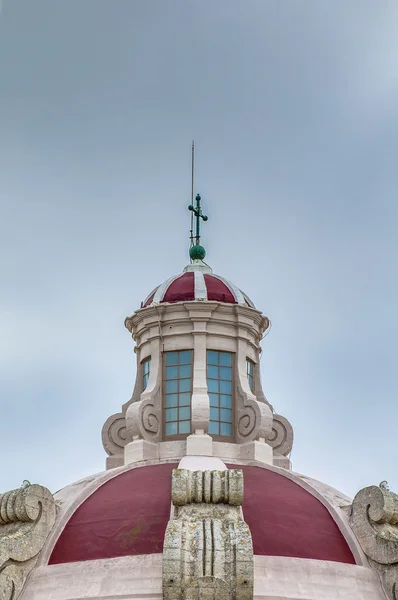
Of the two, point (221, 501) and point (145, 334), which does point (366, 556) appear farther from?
point (145, 334)

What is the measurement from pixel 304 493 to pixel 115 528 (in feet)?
14.5

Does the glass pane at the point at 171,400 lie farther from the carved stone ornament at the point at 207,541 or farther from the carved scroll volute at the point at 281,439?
the carved stone ornament at the point at 207,541

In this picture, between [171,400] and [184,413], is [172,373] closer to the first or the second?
[171,400]

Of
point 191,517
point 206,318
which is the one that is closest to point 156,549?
point 191,517

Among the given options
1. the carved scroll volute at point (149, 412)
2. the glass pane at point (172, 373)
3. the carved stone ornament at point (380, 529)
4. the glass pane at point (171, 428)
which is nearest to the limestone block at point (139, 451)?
the carved scroll volute at point (149, 412)

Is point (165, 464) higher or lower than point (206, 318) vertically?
lower

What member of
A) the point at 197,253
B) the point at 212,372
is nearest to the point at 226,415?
the point at 212,372

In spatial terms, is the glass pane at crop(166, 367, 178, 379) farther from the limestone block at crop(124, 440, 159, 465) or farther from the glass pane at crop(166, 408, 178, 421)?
the limestone block at crop(124, 440, 159, 465)

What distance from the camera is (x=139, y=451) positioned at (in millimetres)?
27453

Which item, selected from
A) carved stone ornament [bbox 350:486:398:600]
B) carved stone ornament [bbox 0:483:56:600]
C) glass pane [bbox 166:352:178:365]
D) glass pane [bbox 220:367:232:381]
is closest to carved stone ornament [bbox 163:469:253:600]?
carved stone ornament [bbox 350:486:398:600]

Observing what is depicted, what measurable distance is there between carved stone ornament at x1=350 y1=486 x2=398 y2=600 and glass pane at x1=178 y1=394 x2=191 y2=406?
6254 mm

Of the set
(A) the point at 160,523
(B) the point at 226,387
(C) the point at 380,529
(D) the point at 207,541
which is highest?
(B) the point at 226,387

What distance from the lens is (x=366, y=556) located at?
75.8 feet

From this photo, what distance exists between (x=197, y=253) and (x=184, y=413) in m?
5.26
